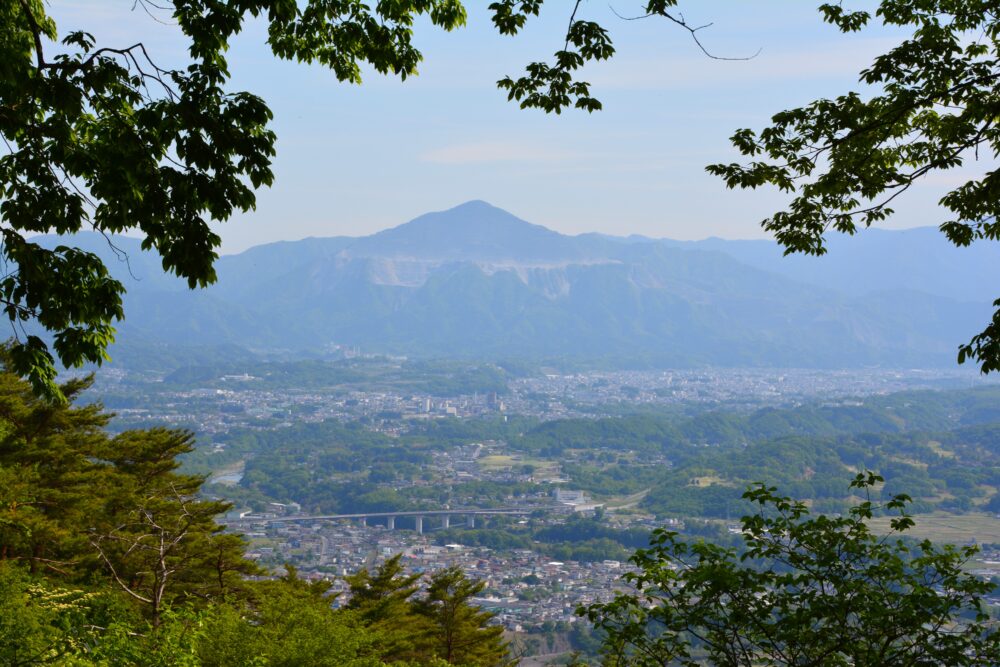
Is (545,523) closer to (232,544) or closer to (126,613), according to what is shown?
(232,544)

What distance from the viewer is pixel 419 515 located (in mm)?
60031

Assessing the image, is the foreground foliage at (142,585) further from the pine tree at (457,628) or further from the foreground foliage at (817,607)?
the foreground foliage at (817,607)

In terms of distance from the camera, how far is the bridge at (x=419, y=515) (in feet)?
194

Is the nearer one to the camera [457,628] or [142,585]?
[142,585]

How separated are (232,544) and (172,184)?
38.9 ft

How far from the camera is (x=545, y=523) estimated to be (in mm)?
58000

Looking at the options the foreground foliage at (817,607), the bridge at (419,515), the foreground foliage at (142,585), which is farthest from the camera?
the bridge at (419,515)

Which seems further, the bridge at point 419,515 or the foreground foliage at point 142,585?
the bridge at point 419,515

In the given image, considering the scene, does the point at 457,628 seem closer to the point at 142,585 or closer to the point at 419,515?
the point at 142,585

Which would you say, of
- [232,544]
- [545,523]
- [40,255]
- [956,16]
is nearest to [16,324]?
[40,255]

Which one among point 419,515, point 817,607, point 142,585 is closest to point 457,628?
point 142,585

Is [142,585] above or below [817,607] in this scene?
below

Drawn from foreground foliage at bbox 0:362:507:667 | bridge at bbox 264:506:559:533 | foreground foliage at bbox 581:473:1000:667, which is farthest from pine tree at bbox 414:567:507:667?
bridge at bbox 264:506:559:533

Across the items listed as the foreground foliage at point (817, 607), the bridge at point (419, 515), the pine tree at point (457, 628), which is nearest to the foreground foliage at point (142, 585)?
the pine tree at point (457, 628)
